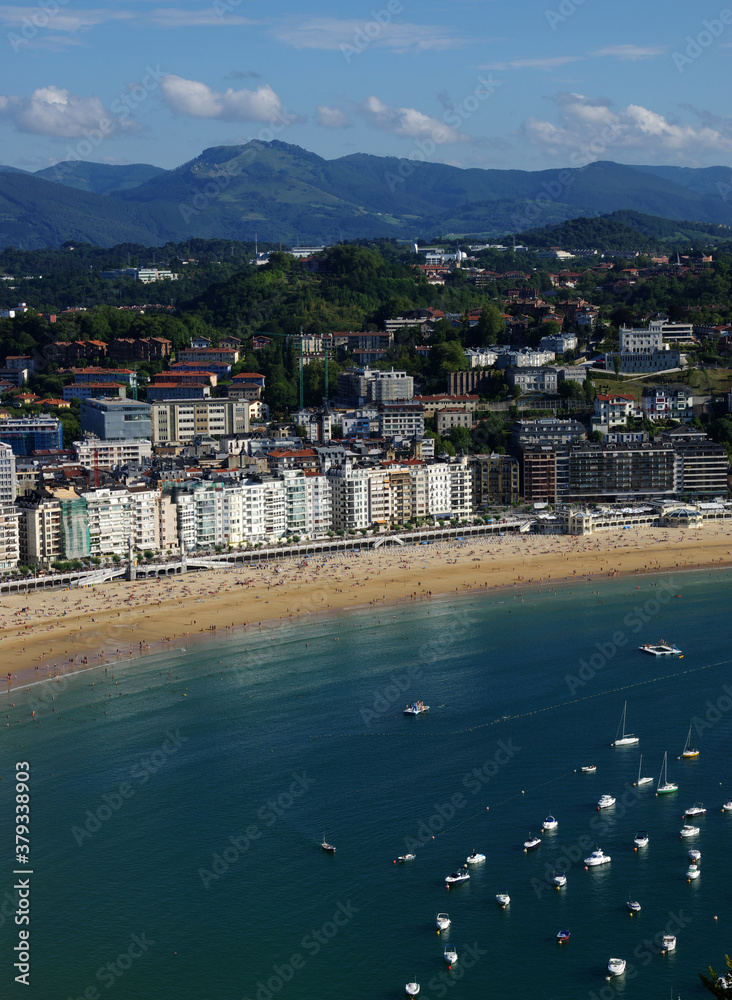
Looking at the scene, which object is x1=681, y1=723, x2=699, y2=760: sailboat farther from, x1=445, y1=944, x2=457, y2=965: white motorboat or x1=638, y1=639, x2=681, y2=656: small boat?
x1=445, y1=944, x2=457, y2=965: white motorboat

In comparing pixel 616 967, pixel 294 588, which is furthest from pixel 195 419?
pixel 616 967

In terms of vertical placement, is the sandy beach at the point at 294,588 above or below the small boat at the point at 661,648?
above

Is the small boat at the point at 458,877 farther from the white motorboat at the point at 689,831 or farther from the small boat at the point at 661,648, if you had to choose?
the small boat at the point at 661,648

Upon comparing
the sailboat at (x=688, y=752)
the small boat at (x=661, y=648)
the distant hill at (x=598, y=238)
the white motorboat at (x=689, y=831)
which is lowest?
the white motorboat at (x=689, y=831)

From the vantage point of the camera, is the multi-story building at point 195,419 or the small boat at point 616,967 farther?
the multi-story building at point 195,419

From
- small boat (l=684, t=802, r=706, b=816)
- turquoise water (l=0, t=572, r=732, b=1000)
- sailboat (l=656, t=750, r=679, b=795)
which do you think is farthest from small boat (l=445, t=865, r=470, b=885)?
sailboat (l=656, t=750, r=679, b=795)

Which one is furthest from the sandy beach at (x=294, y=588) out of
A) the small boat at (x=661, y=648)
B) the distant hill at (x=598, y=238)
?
the distant hill at (x=598, y=238)
